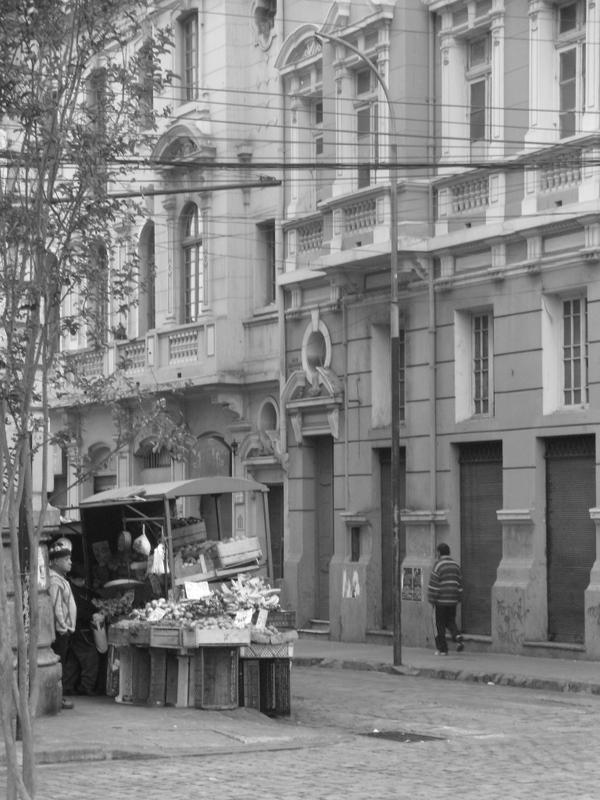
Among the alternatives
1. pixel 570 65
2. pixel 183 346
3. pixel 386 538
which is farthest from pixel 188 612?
pixel 183 346

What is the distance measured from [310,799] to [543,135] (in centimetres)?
1630

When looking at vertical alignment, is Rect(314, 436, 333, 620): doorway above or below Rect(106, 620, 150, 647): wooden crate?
above

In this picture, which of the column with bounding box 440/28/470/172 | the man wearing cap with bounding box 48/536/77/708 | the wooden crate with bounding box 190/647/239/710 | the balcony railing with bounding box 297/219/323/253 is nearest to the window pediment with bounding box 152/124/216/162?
the balcony railing with bounding box 297/219/323/253

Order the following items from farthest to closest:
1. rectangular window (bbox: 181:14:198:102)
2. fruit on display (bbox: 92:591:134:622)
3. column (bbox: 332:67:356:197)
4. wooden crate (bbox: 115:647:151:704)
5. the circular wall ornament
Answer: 1. rectangular window (bbox: 181:14:198:102)
2. the circular wall ornament
3. column (bbox: 332:67:356:197)
4. fruit on display (bbox: 92:591:134:622)
5. wooden crate (bbox: 115:647:151:704)

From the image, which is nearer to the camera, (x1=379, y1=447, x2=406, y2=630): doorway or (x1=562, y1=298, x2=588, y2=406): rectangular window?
(x1=562, y1=298, x2=588, y2=406): rectangular window

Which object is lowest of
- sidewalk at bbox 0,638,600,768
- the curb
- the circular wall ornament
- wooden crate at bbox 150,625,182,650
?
the curb

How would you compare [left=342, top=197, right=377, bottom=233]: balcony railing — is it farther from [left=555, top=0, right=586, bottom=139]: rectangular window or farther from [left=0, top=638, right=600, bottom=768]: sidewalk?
[left=0, top=638, right=600, bottom=768]: sidewalk

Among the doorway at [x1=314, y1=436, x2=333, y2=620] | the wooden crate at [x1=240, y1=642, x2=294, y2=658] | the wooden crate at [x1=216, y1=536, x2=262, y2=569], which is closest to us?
the wooden crate at [x1=240, y1=642, x2=294, y2=658]

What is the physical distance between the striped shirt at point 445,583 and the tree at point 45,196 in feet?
58.2

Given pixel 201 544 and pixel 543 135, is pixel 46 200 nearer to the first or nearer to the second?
pixel 201 544

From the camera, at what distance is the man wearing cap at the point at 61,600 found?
1891cm

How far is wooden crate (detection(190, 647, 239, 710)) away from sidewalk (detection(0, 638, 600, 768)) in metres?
0.16

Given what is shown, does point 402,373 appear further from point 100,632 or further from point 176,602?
point 176,602

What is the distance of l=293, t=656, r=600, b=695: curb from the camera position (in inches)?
876
